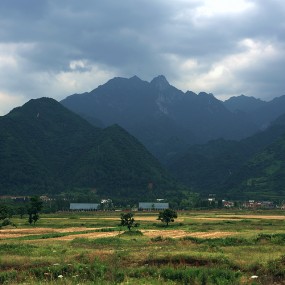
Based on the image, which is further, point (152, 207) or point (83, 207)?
point (152, 207)

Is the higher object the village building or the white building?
the white building

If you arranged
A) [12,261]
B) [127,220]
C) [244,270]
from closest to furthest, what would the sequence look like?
[244,270] → [12,261] → [127,220]

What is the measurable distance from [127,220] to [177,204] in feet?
379

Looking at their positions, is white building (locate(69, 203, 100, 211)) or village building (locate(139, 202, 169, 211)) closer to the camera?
white building (locate(69, 203, 100, 211))

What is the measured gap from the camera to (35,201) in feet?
330

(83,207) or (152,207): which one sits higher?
(83,207)

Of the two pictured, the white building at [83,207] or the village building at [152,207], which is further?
the village building at [152,207]

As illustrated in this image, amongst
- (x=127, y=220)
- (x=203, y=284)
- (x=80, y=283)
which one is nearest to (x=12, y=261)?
(x=80, y=283)

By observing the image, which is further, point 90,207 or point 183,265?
point 90,207

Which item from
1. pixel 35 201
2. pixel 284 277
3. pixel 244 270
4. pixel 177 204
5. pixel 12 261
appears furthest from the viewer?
pixel 177 204

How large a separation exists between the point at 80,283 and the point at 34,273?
20.0ft

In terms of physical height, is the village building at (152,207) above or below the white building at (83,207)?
below

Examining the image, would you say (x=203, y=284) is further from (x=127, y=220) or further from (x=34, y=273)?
(x=127, y=220)

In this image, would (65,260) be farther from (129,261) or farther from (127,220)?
(127,220)
